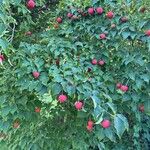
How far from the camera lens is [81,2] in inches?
106

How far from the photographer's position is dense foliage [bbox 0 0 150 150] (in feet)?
7.74

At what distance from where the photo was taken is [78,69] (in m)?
2.38

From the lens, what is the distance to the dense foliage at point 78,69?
2.36 meters

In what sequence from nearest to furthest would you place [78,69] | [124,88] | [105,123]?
[105,123] → [78,69] → [124,88]

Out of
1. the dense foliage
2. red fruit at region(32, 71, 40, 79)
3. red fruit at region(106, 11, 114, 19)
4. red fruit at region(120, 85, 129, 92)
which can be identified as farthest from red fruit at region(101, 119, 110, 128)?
red fruit at region(106, 11, 114, 19)

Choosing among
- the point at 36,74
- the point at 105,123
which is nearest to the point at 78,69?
the point at 36,74

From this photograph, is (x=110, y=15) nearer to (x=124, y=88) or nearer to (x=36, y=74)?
(x=124, y=88)

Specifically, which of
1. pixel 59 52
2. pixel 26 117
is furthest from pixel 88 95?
pixel 26 117

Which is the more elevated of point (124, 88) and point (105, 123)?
point (105, 123)

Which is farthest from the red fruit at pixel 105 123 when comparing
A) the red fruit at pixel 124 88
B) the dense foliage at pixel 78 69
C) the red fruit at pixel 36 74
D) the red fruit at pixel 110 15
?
the red fruit at pixel 110 15

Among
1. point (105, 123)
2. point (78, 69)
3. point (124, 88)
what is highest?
point (78, 69)

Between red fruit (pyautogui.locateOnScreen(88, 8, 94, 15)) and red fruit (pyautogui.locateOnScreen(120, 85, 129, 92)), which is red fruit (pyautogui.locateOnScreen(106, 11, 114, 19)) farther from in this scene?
red fruit (pyautogui.locateOnScreen(120, 85, 129, 92))

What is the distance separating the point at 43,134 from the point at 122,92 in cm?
71

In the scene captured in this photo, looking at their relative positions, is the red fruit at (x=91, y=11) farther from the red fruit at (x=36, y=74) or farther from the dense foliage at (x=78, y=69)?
the red fruit at (x=36, y=74)
